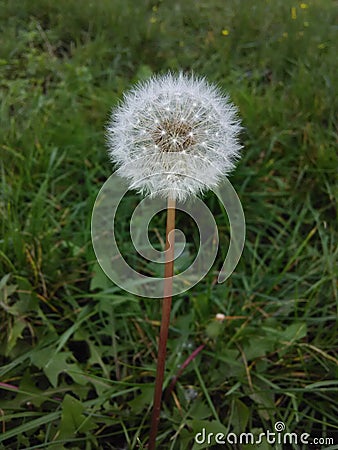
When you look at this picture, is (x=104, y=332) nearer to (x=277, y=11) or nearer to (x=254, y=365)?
(x=254, y=365)

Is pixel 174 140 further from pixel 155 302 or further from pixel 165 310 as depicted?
pixel 155 302

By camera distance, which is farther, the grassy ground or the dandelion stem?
the grassy ground
